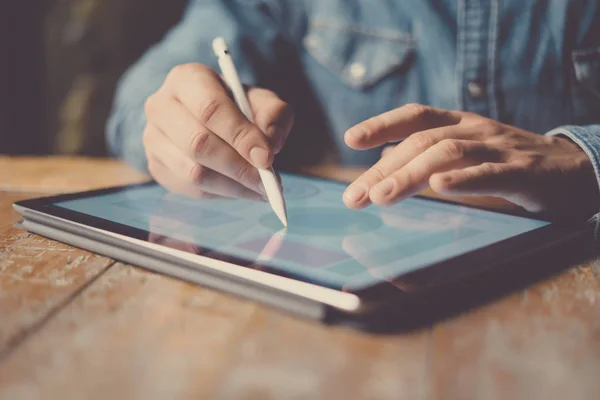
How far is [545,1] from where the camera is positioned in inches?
31.3

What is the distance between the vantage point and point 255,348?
27cm

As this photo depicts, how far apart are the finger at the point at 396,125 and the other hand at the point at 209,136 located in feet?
0.25

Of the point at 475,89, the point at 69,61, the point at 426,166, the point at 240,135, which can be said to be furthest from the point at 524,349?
the point at 69,61

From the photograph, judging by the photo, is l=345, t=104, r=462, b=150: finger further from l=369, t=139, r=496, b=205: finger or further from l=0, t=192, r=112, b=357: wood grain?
l=0, t=192, r=112, b=357: wood grain

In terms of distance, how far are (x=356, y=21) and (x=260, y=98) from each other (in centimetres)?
44

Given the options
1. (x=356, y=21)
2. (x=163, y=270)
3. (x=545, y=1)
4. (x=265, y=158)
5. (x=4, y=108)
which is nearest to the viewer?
(x=163, y=270)

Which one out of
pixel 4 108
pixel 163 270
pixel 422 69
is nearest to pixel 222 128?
pixel 163 270

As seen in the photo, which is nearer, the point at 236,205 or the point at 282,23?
the point at 236,205

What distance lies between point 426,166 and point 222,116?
182 mm

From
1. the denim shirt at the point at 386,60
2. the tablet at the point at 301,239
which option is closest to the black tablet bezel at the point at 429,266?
the tablet at the point at 301,239

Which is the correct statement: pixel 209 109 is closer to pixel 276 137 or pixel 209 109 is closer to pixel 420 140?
pixel 276 137

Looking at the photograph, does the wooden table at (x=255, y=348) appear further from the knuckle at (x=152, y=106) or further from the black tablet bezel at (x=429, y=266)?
the knuckle at (x=152, y=106)

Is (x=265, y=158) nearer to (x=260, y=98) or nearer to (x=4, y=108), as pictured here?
(x=260, y=98)

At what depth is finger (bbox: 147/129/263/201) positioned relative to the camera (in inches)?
19.7
